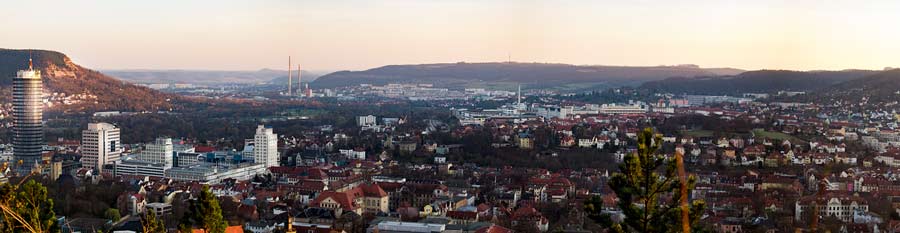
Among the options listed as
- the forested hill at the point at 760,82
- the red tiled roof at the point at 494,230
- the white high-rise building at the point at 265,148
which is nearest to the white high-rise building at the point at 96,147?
the white high-rise building at the point at 265,148

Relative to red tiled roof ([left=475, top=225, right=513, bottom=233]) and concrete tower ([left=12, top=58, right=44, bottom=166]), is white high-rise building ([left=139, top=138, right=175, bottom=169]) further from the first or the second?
red tiled roof ([left=475, top=225, right=513, bottom=233])

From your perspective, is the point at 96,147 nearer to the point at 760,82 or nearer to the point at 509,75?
the point at 760,82

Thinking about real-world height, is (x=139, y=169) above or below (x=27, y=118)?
below

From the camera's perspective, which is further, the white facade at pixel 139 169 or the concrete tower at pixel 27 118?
the concrete tower at pixel 27 118

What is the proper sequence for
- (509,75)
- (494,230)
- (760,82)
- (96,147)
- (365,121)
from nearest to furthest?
(494,230), (96,147), (365,121), (760,82), (509,75)

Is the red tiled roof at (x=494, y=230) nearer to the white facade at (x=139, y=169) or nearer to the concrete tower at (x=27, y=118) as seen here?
the white facade at (x=139, y=169)

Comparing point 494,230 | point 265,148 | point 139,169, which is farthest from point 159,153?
point 494,230
